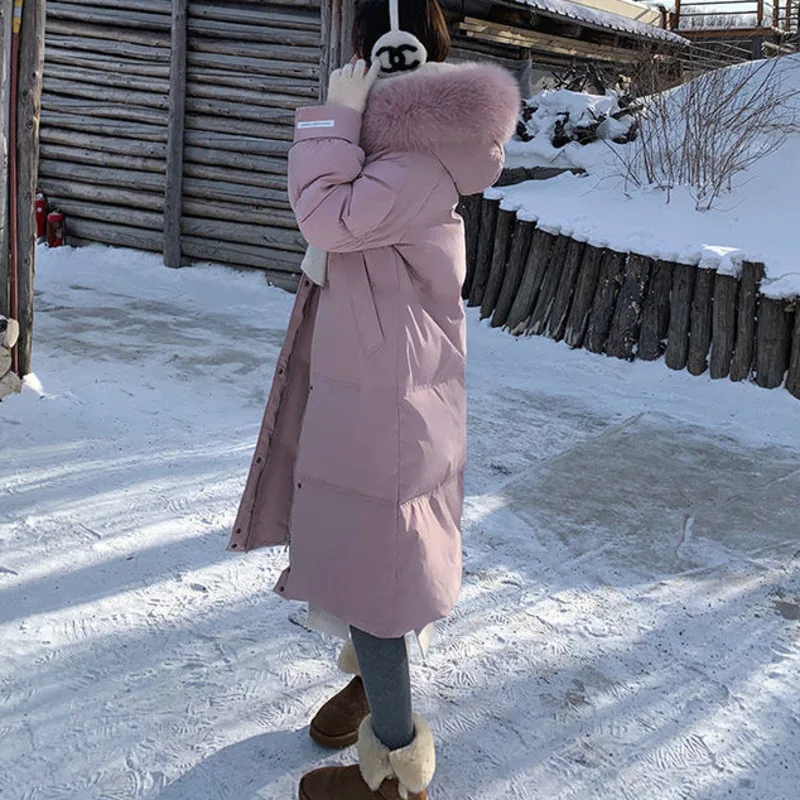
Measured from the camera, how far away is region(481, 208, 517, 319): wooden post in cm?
682

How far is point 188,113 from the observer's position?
825 centimetres

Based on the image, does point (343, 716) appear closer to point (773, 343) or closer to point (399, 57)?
point (399, 57)

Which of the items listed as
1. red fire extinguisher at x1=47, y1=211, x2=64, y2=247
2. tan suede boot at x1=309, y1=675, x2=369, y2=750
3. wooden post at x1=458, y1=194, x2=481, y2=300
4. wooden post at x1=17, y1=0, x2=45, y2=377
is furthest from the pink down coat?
red fire extinguisher at x1=47, y1=211, x2=64, y2=247

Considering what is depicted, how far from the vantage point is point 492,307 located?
6.86 m

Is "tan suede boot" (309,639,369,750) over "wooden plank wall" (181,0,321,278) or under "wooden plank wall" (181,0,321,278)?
under

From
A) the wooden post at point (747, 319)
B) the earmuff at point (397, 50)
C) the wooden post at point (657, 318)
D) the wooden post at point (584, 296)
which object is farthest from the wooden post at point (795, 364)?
the earmuff at point (397, 50)

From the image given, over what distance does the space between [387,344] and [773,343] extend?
410 cm

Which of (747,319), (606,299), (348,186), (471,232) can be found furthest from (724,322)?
(348,186)

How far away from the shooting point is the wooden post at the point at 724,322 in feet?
18.1

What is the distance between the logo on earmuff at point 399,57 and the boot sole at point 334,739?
151 centimetres

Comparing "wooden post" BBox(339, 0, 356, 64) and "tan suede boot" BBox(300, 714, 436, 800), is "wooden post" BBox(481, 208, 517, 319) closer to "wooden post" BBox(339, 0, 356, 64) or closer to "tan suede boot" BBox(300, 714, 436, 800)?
"wooden post" BBox(339, 0, 356, 64)

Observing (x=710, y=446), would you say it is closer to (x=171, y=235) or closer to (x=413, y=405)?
(x=413, y=405)

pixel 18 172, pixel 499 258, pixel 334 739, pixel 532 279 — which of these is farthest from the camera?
pixel 499 258

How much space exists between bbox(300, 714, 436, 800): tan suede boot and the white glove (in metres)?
1.27
